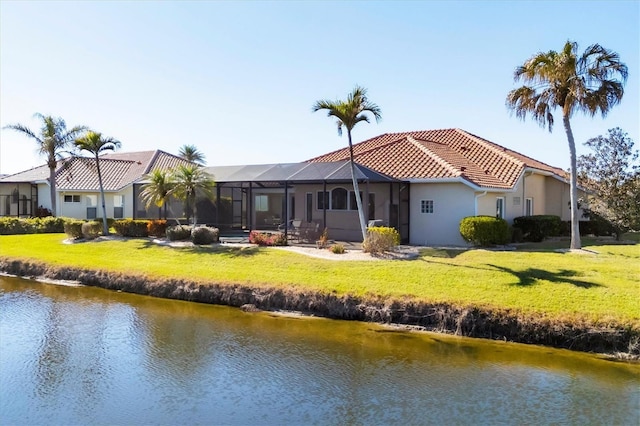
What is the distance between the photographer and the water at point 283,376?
9516 mm

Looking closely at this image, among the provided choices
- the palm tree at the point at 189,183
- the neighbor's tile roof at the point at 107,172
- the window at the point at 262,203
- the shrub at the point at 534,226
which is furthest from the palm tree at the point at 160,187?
the shrub at the point at 534,226

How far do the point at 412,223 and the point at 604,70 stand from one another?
985 cm

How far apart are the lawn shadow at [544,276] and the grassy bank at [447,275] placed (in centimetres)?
3

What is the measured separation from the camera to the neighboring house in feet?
126

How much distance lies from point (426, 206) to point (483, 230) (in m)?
3.36

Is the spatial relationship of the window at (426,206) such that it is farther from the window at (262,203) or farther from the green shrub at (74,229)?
the green shrub at (74,229)

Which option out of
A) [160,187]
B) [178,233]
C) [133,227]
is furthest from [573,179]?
[133,227]

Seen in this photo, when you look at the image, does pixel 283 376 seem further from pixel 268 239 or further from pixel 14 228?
pixel 14 228

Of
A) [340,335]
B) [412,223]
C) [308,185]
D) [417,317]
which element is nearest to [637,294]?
[417,317]

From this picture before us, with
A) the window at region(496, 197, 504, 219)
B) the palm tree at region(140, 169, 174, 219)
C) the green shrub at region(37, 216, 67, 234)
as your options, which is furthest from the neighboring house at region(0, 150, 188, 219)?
the window at region(496, 197, 504, 219)

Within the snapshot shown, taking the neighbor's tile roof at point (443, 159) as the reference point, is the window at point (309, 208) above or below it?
below

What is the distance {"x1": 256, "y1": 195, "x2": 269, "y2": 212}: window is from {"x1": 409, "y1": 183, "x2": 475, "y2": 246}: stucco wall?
1304 cm

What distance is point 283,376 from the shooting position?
37.1 feet

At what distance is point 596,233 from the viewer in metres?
28.9
